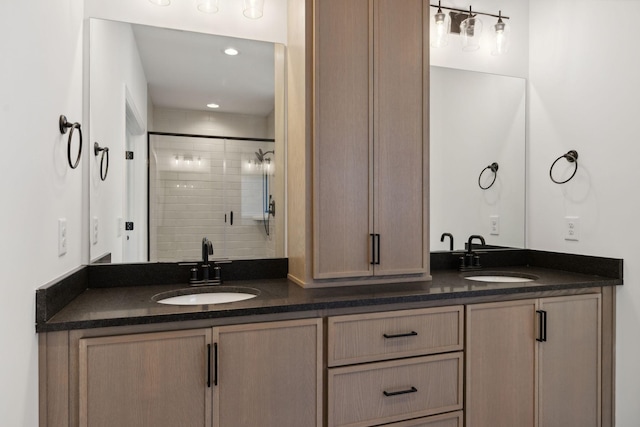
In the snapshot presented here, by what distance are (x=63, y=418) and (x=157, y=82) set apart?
1.43 metres

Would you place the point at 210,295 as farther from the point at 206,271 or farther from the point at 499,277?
the point at 499,277

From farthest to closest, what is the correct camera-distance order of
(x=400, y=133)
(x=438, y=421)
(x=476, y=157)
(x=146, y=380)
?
(x=476, y=157) < (x=400, y=133) < (x=438, y=421) < (x=146, y=380)

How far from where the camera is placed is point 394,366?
1638mm

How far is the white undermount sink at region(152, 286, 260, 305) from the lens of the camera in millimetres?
1776

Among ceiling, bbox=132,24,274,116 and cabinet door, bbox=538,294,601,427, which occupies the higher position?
ceiling, bbox=132,24,274,116

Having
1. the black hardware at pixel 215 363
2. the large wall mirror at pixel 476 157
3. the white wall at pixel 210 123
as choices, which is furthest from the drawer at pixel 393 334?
the white wall at pixel 210 123

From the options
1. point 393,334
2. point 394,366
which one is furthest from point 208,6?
point 394,366

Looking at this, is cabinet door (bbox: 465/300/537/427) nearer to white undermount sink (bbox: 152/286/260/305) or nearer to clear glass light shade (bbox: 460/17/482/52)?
white undermount sink (bbox: 152/286/260/305)

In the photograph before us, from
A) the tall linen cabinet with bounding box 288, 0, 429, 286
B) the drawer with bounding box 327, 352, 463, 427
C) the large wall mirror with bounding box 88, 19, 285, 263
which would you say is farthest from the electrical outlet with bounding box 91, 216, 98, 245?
the drawer with bounding box 327, 352, 463, 427

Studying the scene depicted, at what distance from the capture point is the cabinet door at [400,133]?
1.90 m

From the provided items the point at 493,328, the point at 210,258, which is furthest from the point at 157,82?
the point at 493,328

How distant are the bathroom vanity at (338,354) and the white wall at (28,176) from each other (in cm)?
10

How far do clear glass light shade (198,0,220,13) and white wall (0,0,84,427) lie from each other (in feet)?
1.98

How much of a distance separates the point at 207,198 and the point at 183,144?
28cm
